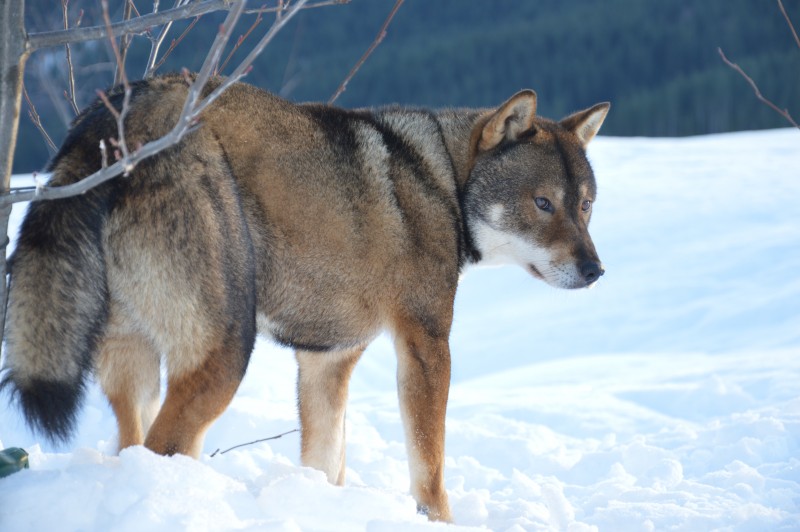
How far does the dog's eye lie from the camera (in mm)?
4559

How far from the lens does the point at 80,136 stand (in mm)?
3531

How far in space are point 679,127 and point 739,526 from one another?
48133 mm

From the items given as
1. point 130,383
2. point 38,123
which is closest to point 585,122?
point 130,383

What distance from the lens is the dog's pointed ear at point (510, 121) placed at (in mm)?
4518

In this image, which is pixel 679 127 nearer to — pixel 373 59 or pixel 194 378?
pixel 373 59

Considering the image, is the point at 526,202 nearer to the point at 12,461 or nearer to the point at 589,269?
the point at 589,269

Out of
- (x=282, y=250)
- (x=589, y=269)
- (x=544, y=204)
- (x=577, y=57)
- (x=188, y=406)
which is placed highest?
(x=282, y=250)

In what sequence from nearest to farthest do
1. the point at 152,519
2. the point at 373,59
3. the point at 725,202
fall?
the point at 152,519, the point at 725,202, the point at 373,59

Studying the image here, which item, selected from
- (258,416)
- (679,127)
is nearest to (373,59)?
(679,127)

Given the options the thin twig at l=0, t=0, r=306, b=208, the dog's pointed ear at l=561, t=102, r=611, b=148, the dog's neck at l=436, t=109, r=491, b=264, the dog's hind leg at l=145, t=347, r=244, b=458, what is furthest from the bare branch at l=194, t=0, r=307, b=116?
the dog's pointed ear at l=561, t=102, r=611, b=148

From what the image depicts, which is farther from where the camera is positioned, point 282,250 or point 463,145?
point 463,145

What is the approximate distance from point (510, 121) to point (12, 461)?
281cm

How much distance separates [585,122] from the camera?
4.98m

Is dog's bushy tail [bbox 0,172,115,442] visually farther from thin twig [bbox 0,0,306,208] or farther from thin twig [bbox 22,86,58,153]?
thin twig [bbox 22,86,58,153]
